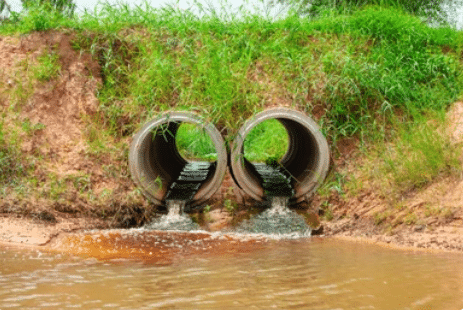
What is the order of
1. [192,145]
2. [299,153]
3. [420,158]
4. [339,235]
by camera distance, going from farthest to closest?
[192,145]
[299,153]
[420,158]
[339,235]

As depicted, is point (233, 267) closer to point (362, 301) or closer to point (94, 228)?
point (362, 301)

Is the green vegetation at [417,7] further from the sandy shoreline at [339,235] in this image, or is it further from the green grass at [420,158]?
the sandy shoreline at [339,235]

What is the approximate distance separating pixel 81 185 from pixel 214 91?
75.3 inches

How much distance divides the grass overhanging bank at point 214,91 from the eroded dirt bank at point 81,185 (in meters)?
0.02

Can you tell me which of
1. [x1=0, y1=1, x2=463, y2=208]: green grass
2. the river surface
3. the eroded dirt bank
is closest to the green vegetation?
[x1=0, y1=1, x2=463, y2=208]: green grass

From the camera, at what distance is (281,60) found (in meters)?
7.34

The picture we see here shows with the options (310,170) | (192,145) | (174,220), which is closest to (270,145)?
(192,145)

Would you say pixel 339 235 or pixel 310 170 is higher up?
pixel 310 170

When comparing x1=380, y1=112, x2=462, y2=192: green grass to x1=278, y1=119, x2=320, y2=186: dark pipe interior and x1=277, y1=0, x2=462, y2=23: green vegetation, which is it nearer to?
x1=278, y1=119, x2=320, y2=186: dark pipe interior

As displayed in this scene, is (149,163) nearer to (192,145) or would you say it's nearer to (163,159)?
(163,159)

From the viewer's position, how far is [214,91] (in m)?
6.90

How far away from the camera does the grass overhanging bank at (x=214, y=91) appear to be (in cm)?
625

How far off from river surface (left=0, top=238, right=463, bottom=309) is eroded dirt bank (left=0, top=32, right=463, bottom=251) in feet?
2.25

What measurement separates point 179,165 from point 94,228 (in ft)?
12.7
